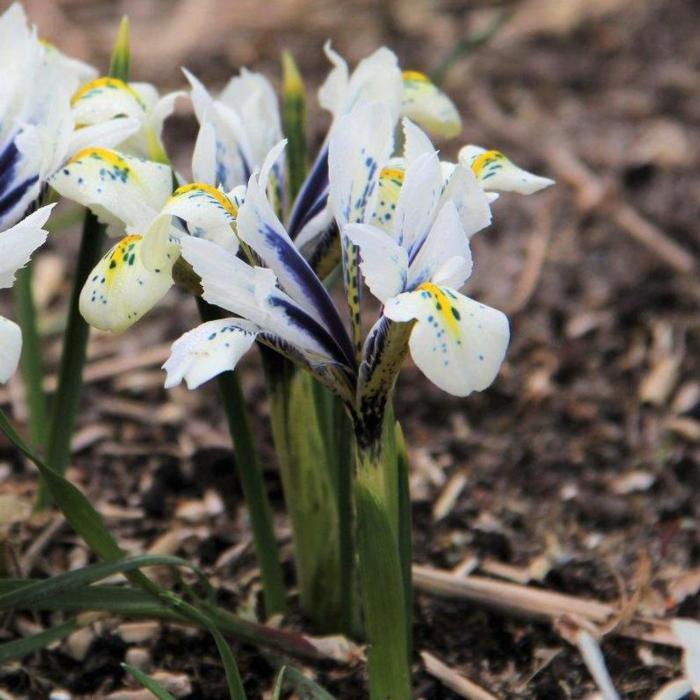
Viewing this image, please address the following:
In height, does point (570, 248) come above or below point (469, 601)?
above

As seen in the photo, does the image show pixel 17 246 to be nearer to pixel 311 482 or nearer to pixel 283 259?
pixel 283 259

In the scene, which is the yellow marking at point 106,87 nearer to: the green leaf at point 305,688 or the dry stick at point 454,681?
the green leaf at point 305,688

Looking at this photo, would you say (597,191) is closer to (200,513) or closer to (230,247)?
(200,513)

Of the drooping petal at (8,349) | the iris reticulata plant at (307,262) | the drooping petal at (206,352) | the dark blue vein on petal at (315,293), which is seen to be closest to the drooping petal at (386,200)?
the iris reticulata plant at (307,262)

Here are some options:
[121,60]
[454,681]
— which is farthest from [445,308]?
[121,60]

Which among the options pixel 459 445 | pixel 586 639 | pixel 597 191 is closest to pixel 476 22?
pixel 597 191


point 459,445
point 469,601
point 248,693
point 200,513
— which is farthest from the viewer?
point 459,445
